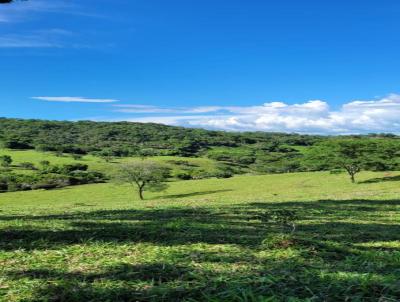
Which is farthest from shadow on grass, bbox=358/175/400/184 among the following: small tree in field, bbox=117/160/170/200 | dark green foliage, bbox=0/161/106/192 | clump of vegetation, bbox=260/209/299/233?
clump of vegetation, bbox=260/209/299/233

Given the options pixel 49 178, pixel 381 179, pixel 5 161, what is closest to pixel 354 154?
pixel 381 179

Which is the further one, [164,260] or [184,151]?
[184,151]

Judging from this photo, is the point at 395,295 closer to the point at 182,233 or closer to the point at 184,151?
the point at 182,233

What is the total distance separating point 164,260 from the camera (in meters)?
6.84

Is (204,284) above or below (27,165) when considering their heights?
above

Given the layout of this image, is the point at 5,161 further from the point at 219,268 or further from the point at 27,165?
the point at 219,268

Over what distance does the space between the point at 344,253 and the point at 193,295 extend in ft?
12.5

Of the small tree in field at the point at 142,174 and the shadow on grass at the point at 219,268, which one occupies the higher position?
the shadow on grass at the point at 219,268

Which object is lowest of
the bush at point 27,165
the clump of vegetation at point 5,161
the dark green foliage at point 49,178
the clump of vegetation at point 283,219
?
the dark green foliage at point 49,178

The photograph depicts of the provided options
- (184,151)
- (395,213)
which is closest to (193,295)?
(395,213)

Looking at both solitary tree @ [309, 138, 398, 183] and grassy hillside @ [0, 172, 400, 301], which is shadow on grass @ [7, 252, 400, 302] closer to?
grassy hillside @ [0, 172, 400, 301]

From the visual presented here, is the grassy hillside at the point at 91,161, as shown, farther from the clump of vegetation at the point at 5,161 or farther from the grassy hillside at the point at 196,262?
the grassy hillside at the point at 196,262

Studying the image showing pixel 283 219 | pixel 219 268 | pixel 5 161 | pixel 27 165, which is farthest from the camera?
→ pixel 5 161

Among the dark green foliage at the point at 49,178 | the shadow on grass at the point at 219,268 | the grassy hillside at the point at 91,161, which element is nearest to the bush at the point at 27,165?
the dark green foliage at the point at 49,178
